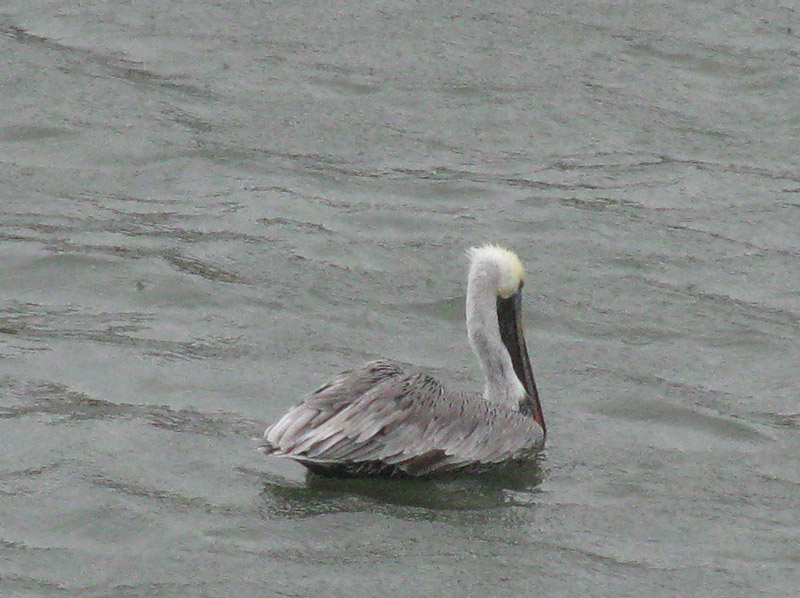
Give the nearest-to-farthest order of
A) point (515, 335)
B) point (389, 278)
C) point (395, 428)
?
1. point (395, 428)
2. point (515, 335)
3. point (389, 278)

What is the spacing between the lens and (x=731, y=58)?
40.8ft

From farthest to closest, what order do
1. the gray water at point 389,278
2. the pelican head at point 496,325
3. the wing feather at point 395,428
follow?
the pelican head at point 496,325 < the wing feather at point 395,428 < the gray water at point 389,278

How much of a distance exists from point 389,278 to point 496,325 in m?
1.67

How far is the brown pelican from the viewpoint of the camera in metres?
6.92

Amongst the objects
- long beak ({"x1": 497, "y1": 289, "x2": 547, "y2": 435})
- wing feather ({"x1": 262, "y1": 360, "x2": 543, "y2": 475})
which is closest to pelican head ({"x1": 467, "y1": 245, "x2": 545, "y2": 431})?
long beak ({"x1": 497, "y1": 289, "x2": 547, "y2": 435})

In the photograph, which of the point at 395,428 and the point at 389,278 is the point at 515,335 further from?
the point at 389,278

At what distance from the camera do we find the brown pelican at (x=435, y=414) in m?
6.92

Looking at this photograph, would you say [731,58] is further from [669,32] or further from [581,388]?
[581,388]

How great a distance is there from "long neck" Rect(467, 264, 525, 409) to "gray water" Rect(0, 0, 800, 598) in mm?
299

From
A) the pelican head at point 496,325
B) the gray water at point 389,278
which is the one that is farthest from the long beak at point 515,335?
the gray water at point 389,278

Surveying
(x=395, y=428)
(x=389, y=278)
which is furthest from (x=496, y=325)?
(x=389, y=278)

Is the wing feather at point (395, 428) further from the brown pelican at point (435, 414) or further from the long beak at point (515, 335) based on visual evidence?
the long beak at point (515, 335)

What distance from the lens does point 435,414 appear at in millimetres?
7270

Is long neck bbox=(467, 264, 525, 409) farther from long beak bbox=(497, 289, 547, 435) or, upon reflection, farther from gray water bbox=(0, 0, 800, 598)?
gray water bbox=(0, 0, 800, 598)
